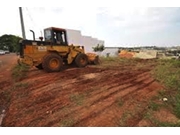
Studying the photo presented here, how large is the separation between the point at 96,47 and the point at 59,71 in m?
22.1

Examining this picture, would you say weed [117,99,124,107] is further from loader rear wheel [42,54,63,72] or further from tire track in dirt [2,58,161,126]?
loader rear wheel [42,54,63,72]

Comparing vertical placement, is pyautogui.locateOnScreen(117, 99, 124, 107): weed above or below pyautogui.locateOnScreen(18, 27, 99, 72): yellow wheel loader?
below

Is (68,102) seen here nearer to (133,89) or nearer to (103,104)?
(103,104)

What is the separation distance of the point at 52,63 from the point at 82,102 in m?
4.26

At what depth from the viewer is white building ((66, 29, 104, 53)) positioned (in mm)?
26516

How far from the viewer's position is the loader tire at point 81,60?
1000cm

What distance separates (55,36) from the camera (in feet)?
30.7

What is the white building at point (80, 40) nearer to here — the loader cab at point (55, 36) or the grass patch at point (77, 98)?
the loader cab at point (55, 36)

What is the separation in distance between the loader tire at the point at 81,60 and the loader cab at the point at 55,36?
906 millimetres

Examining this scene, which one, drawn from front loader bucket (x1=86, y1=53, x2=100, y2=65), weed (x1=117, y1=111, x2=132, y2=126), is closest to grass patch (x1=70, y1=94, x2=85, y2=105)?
weed (x1=117, y1=111, x2=132, y2=126)

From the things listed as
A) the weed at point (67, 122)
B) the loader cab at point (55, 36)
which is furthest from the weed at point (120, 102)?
the loader cab at point (55, 36)

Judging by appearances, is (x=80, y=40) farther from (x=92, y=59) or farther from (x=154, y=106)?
(x=154, y=106)

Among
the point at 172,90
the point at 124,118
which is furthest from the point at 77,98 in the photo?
the point at 172,90
